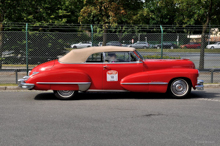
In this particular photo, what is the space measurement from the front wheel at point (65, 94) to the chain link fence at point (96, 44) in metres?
4.07

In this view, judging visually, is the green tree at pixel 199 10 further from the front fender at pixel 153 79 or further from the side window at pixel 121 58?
the side window at pixel 121 58

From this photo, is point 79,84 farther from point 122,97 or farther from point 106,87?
point 122,97

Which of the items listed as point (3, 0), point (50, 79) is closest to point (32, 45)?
point (3, 0)

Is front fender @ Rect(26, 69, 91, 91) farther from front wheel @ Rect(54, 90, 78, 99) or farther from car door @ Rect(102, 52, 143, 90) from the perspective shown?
car door @ Rect(102, 52, 143, 90)

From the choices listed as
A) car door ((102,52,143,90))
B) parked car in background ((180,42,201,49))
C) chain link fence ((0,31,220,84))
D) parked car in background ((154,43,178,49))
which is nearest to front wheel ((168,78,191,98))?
car door ((102,52,143,90))

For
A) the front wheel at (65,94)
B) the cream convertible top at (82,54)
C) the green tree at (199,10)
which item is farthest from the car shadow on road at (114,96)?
the green tree at (199,10)

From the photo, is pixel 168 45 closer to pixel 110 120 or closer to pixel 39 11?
pixel 110 120

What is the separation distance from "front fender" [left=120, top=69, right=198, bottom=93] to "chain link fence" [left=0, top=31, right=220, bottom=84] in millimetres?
3825

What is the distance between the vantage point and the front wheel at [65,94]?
901 cm

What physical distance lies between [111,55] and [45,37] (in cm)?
791

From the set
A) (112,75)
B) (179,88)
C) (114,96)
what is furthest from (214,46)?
(112,75)

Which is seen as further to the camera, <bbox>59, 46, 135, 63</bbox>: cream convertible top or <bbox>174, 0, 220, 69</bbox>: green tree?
<bbox>174, 0, 220, 69</bbox>: green tree

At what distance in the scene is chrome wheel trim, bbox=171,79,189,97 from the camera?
9086mm

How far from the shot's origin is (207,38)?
15164 millimetres
